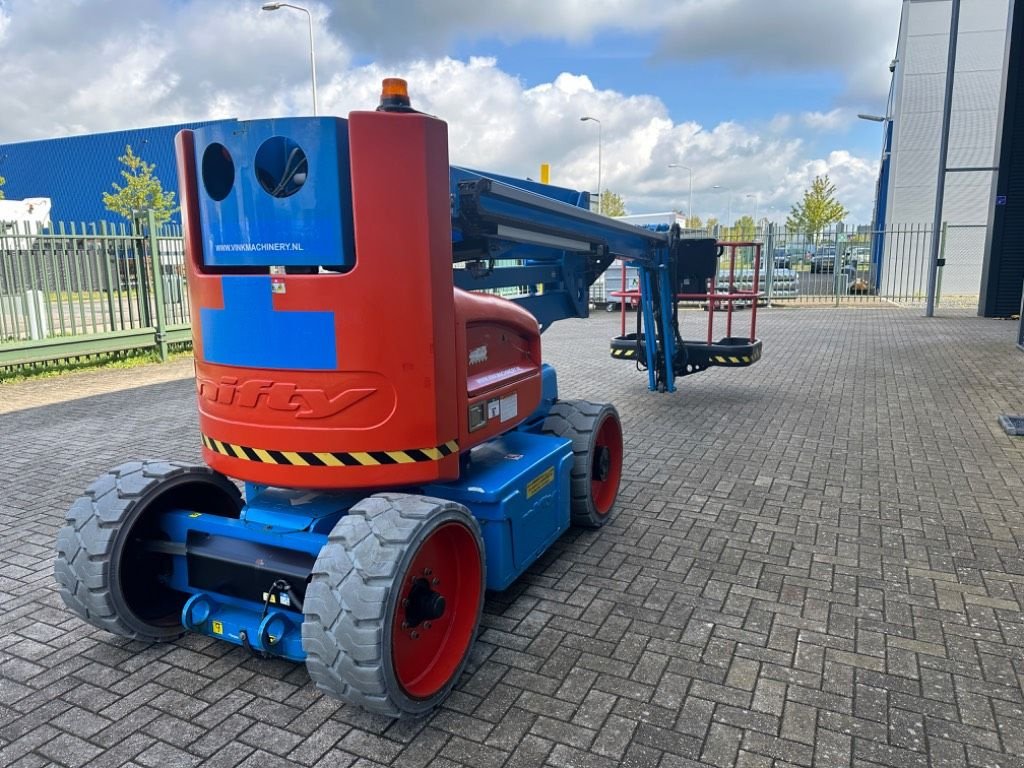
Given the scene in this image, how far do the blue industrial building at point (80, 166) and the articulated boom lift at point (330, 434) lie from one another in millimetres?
45318

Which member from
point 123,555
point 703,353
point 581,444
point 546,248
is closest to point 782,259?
point 703,353

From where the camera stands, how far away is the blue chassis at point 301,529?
10.2 ft

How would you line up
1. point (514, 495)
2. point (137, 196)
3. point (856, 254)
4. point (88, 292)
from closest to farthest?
point (514, 495), point (88, 292), point (856, 254), point (137, 196)

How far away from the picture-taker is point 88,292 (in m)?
11.6

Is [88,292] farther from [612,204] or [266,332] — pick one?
[612,204]

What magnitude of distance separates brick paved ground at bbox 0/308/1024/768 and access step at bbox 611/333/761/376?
7.30 ft

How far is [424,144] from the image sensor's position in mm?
2959

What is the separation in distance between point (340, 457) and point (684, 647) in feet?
5.91

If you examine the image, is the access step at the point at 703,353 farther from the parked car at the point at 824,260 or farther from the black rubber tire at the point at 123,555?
the parked car at the point at 824,260

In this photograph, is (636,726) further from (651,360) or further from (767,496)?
(651,360)

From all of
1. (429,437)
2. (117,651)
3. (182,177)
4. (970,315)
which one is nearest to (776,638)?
(429,437)

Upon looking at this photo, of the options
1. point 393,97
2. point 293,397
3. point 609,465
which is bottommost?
point 609,465

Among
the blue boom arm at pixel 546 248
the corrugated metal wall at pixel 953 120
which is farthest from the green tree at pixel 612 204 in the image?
the blue boom arm at pixel 546 248

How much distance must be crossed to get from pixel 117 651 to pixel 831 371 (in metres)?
10.1
